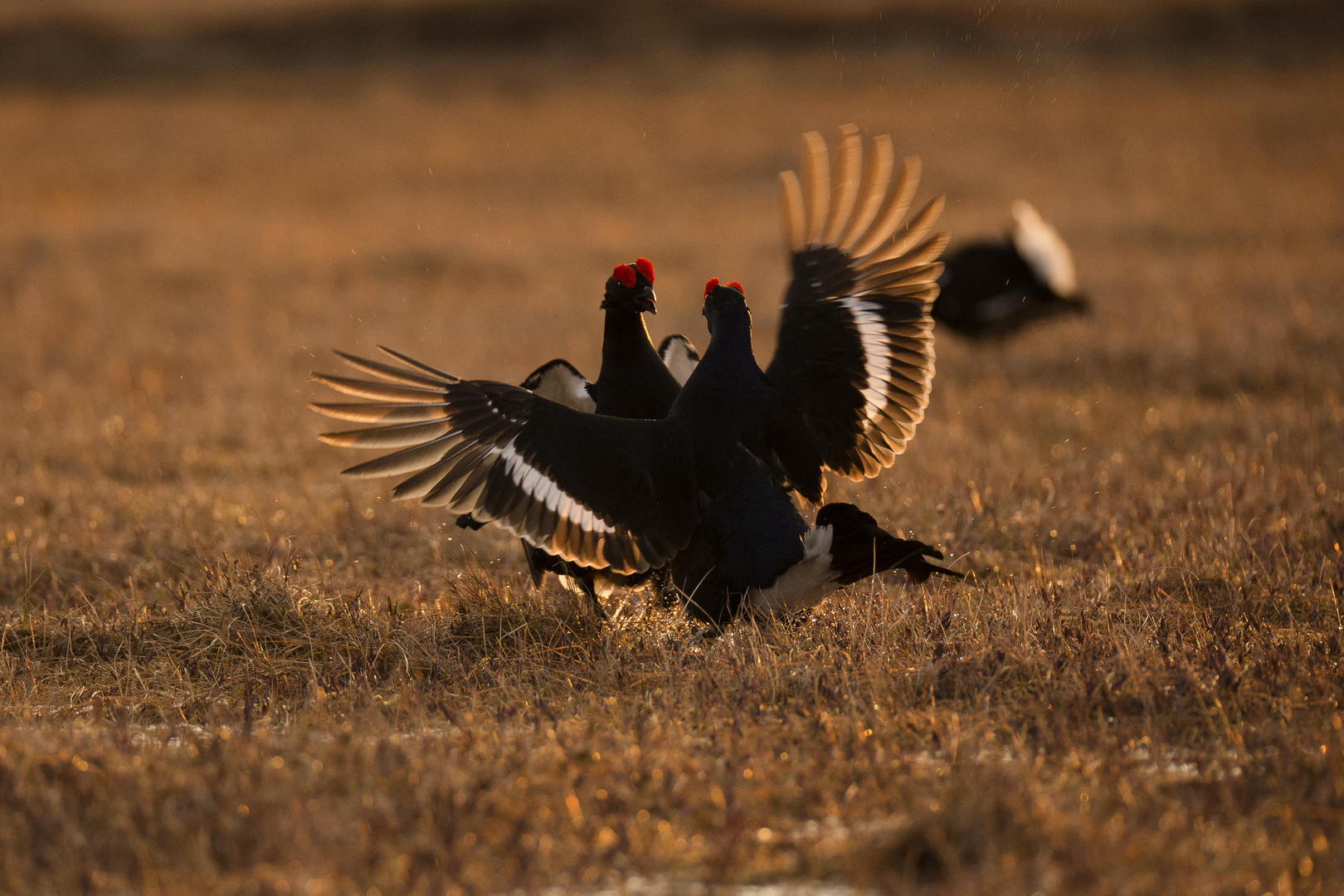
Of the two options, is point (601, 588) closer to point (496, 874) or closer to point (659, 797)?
point (659, 797)

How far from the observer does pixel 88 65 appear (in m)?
35.5

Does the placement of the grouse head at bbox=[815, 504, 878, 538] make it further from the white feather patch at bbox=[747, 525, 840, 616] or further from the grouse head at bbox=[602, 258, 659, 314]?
the grouse head at bbox=[602, 258, 659, 314]

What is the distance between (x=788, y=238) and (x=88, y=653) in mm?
3405

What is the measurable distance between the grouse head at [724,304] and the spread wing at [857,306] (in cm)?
24

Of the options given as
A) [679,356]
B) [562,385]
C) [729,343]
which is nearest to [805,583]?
[729,343]

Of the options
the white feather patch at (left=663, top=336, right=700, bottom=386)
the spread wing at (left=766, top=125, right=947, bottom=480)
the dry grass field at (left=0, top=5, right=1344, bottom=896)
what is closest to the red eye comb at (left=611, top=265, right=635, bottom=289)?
the spread wing at (left=766, top=125, right=947, bottom=480)

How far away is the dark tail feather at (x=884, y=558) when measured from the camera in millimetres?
4430

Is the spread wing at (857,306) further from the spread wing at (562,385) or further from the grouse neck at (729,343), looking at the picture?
the spread wing at (562,385)

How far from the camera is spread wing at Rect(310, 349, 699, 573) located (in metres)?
4.60

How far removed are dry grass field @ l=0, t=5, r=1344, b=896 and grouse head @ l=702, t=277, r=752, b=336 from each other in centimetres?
128

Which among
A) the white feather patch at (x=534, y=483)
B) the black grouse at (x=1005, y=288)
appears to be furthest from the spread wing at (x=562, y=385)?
the black grouse at (x=1005, y=288)

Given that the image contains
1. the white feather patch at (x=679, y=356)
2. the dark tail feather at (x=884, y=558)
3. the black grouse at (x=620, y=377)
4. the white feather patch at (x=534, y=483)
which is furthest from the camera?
the white feather patch at (x=679, y=356)

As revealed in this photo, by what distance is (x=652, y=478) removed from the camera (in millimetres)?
4832

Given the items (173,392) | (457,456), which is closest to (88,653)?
(457,456)
